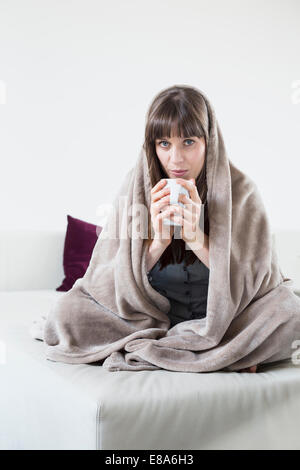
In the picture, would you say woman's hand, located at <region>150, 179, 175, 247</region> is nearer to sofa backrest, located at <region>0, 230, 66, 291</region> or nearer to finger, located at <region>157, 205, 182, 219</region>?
finger, located at <region>157, 205, 182, 219</region>

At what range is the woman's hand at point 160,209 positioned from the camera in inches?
49.4

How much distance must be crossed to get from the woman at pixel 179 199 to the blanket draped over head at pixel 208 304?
4 cm

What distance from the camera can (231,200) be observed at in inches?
53.2

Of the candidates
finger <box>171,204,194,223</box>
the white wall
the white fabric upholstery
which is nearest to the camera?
the white fabric upholstery

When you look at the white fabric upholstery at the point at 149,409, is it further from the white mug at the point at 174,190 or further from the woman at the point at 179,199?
the white mug at the point at 174,190

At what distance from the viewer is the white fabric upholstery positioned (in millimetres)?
1009

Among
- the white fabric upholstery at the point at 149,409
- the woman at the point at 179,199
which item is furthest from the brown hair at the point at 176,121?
the white fabric upholstery at the point at 149,409

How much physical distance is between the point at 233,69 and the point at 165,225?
2.36 m

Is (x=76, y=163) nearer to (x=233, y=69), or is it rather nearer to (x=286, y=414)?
(x=233, y=69)

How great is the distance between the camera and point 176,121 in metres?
1.32

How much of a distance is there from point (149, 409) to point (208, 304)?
0.34 meters

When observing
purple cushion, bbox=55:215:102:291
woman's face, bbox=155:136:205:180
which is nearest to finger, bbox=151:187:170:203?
woman's face, bbox=155:136:205:180

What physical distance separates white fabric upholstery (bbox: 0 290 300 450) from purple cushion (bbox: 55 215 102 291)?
4.27 ft

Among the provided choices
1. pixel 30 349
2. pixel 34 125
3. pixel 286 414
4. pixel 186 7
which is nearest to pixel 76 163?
pixel 34 125
